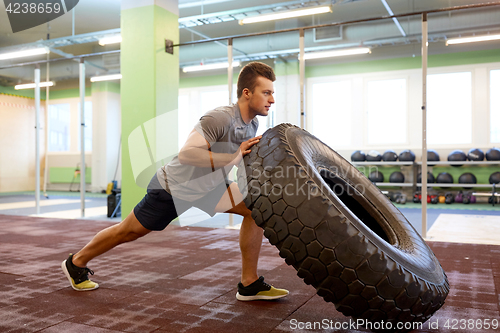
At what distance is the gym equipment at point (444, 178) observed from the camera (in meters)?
7.91

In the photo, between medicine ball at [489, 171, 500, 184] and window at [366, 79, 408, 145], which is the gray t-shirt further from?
window at [366, 79, 408, 145]

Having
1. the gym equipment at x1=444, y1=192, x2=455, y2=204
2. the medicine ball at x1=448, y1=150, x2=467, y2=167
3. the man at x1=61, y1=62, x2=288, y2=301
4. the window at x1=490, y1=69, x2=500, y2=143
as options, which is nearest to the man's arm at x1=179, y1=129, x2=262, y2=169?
the man at x1=61, y1=62, x2=288, y2=301

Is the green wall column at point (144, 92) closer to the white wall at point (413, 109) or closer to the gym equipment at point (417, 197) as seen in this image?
the white wall at point (413, 109)

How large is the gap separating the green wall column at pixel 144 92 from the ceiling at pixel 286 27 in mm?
1655

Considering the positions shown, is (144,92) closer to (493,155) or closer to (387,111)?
(387,111)

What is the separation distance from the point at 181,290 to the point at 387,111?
8.16 metres

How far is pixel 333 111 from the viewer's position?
9.73 meters

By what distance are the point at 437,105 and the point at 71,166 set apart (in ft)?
34.2

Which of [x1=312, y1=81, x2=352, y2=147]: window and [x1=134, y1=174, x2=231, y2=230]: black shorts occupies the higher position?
[x1=312, y1=81, x2=352, y2=147]: window

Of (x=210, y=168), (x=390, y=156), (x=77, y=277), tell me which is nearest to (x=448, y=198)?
(x=390, y=156)

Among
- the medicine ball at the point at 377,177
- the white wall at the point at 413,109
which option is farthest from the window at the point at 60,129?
the medicine ball at the point at 377,177

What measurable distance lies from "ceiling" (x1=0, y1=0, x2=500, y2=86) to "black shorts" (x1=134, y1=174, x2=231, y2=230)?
4.98 m

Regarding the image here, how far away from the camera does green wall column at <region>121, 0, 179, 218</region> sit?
15.9 ft

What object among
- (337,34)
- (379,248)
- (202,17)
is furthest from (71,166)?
(379,248)
